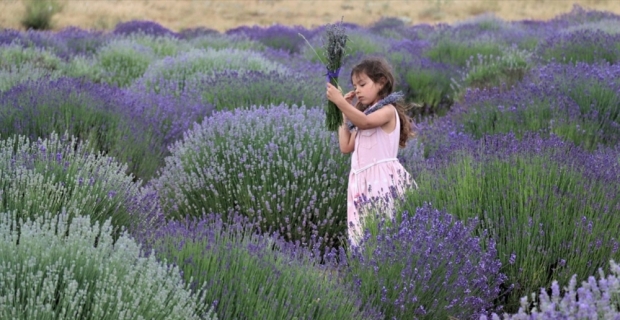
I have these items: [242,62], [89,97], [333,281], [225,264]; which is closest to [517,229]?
[333,281]

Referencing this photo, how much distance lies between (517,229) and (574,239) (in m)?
0.26

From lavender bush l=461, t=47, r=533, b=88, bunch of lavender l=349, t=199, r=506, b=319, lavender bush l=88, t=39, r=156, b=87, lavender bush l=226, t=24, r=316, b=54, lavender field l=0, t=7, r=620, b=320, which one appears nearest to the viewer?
lavender field l=0, t=7, r=620, b=320

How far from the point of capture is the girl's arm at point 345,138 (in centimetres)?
423

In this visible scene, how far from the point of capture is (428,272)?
300cm

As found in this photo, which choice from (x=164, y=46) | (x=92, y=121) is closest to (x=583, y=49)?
(x=92, y=121)

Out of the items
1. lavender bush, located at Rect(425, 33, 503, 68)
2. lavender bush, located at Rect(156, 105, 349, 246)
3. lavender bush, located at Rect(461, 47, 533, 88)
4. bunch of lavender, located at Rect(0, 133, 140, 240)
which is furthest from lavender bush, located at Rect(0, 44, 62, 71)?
bunch of lavender, located at Rect(0, 133, 140, 240)

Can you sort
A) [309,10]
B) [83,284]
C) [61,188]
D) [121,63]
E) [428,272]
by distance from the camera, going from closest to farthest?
[83,284], [428,272], [61,188], [121,63], [309,10]

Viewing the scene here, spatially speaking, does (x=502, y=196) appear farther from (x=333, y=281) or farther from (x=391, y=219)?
(x=333, y=281)

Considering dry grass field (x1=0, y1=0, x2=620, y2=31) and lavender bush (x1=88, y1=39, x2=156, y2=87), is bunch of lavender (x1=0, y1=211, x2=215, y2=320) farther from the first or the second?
dry grass field (x1=0, y1=0, x2=620, y2=31)

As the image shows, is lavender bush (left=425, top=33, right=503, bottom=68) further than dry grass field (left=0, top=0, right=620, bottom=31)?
No

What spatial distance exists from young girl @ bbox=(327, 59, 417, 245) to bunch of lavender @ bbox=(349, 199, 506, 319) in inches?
32.2

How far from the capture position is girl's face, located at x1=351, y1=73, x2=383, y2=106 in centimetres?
417

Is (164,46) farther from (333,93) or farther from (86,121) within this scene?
(333,93)

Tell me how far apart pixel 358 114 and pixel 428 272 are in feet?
3.84
